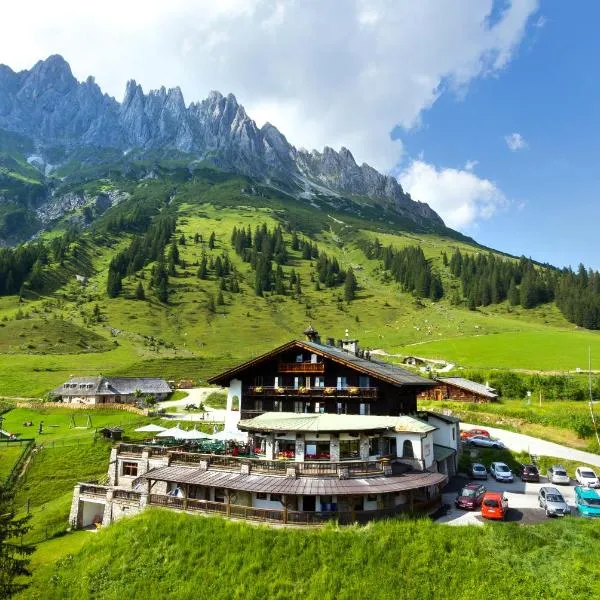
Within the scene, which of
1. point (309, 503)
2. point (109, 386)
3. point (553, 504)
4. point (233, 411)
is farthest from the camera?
point (109, 386)

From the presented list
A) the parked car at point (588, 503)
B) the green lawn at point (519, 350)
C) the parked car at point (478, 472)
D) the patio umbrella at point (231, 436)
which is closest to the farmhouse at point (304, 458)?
the patio umbrella at point (231, 436)

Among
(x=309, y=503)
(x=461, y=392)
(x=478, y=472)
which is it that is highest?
(x=461, y=392)

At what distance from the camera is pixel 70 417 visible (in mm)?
81000

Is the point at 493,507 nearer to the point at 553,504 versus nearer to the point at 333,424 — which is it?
the point at 553,504

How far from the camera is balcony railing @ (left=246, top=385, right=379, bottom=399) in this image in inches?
2008

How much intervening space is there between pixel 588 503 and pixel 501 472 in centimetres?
1384

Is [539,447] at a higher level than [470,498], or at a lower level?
higher

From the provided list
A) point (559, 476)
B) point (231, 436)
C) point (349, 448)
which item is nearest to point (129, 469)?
point (231, 436)

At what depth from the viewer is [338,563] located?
3106 cm

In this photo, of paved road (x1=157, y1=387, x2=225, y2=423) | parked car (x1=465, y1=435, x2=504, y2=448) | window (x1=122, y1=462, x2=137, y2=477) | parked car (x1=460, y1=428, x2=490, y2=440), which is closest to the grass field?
window (x1=122, y1=462, x2=137, y2=477)

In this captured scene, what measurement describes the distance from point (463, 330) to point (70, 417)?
117237 millimetres

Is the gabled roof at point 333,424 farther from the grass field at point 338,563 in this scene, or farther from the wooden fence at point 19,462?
the wooden fence at point 19,462

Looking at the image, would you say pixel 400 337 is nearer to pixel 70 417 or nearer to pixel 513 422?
pixel 513 422

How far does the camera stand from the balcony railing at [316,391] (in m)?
51.0
